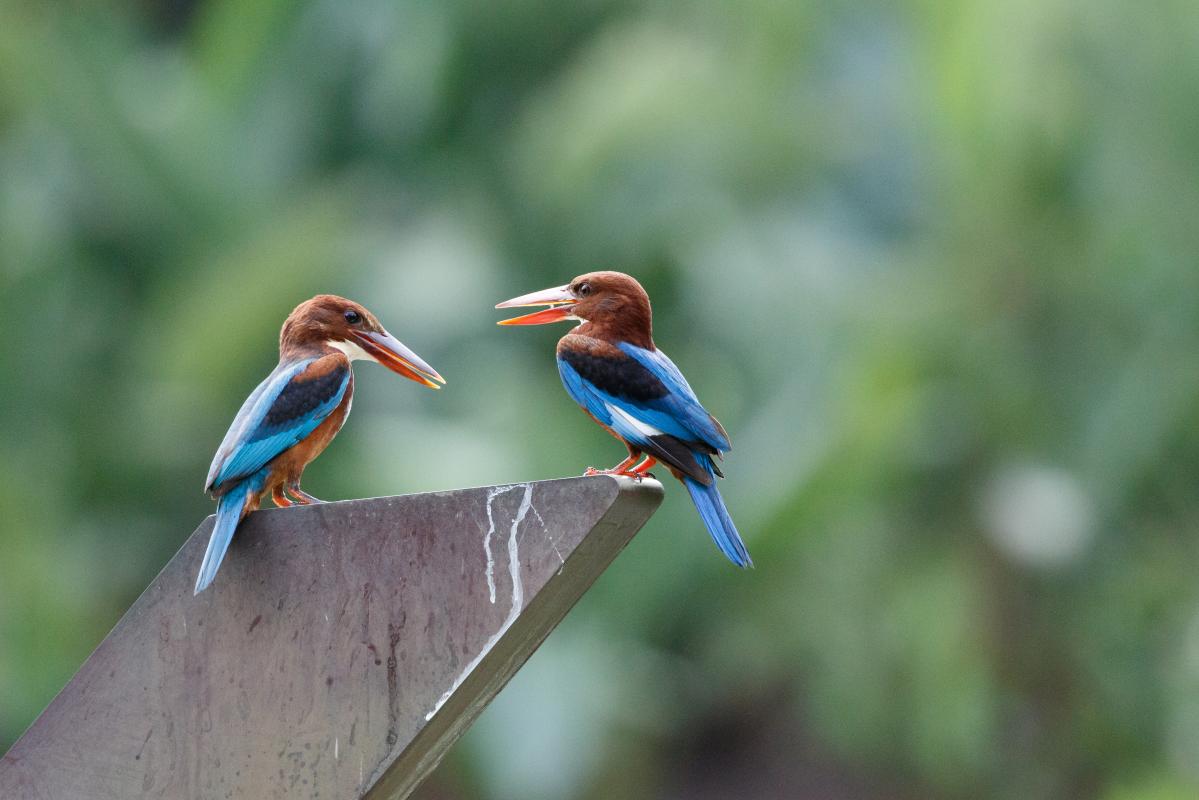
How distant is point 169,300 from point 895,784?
6758 mm

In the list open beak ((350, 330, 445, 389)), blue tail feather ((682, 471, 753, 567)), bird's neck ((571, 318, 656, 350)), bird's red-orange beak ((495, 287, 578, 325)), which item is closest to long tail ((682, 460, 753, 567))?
blue tail feather ((682, 471, 753, 567))

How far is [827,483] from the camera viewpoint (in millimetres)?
9781

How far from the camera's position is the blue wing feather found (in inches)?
116

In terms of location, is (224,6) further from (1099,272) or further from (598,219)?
(1099,272)

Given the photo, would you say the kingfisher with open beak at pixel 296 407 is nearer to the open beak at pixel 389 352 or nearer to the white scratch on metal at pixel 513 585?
the open beak at pixel 389 352

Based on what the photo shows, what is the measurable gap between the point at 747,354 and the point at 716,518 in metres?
8.25

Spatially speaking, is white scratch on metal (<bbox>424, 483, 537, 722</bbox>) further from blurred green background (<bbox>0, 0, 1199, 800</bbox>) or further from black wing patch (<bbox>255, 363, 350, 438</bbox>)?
blurred green background (<bbox>0, 0, 1199, 800</bbox>)

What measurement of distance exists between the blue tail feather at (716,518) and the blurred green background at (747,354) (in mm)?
6319

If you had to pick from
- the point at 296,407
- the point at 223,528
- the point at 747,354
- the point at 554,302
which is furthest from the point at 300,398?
the point at 747,354

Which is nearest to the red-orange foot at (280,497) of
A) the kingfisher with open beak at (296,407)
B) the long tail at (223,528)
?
the kingfisher with open beak at (296,407)

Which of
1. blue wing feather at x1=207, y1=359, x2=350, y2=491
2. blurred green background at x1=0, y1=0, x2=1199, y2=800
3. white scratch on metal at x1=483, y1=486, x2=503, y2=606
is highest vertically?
white scratch on metal at x1=483, y1=486, x2=503, y2=606

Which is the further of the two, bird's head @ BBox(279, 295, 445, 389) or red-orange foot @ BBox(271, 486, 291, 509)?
bird's head @ BBox(279, 295, 445, 389)

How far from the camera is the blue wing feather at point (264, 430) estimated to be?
295 cm

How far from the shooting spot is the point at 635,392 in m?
3.10
